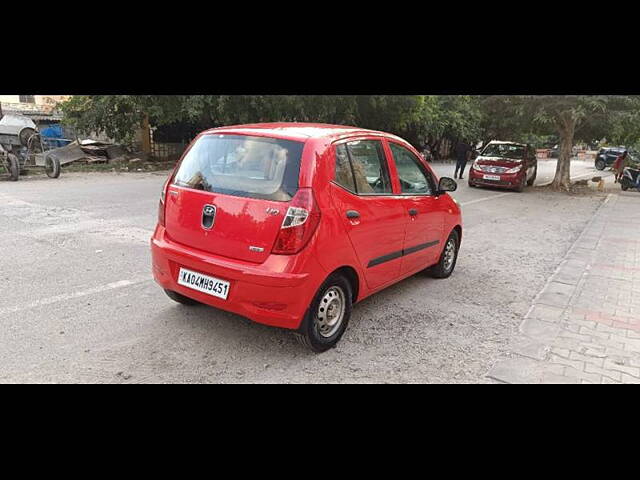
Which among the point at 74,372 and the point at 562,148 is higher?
the point at 562,148

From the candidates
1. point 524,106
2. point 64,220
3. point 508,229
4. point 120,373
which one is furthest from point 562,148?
point 120,373

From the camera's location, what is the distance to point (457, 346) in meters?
3.85

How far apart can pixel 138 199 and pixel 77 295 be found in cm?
638

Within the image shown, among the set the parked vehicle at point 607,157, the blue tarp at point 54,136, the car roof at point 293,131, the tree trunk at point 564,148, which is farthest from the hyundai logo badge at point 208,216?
the parked vehicle at point 607,157

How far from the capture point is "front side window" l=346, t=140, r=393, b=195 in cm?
386

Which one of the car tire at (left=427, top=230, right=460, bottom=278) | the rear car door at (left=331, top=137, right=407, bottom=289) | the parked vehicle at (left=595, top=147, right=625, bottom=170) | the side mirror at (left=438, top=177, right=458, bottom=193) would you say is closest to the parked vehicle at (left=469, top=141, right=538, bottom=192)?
the car tire at (left=427, top=230, right=460, bottom=278)

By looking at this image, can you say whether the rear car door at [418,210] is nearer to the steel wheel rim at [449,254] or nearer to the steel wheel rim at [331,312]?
the steel wheel rim at [449,254]

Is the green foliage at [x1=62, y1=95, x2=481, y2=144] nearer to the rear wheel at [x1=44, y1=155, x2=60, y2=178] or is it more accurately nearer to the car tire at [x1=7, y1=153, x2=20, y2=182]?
the rear wheel at [x1=44, y1=155, x2=60, y2=178]

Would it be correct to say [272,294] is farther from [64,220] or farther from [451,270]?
[64,220]

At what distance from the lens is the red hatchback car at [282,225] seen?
3.27 m

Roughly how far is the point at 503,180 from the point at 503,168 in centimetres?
43

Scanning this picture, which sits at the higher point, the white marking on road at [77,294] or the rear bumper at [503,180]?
the rear bumper at [503,180]

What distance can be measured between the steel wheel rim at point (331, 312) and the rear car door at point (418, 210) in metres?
1.02

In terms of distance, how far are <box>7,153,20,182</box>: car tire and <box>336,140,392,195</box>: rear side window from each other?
1177 centimetres
